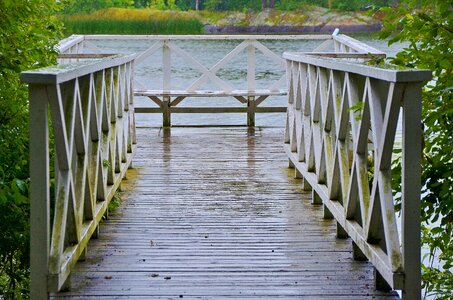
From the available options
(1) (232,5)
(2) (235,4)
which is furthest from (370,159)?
(2) (235,4)

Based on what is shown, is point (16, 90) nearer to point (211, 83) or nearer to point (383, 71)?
point (383, 71)

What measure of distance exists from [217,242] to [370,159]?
5.62ft

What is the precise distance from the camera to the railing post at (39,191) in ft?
12.4

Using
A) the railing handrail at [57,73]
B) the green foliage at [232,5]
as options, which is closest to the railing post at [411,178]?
the railing handrail at [57,73]

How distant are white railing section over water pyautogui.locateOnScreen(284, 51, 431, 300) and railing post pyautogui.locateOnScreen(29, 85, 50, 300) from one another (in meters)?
1.37

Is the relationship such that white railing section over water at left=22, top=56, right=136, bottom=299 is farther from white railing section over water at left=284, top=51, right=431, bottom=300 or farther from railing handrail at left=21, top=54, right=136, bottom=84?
white railing section over water at left=284, top=51, right=431, bottom=300

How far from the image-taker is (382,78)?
12.6ft

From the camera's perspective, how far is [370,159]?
6.67 m

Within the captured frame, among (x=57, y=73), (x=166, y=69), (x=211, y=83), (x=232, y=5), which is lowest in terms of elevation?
(x=232, y=5)

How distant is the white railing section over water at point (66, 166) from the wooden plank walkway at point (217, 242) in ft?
0.72

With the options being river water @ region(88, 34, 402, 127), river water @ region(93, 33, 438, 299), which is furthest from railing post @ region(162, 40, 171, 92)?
river water @ region(88, 34, 402, 127)

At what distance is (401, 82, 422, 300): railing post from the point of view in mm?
3701

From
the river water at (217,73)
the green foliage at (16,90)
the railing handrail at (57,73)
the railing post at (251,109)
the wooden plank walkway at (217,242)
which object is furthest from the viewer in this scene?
the river water at (217,73)

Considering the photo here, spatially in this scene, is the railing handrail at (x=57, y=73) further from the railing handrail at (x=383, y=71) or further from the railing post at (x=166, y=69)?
the railing post at (x=166, y=69)
